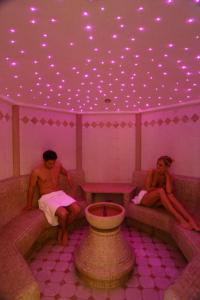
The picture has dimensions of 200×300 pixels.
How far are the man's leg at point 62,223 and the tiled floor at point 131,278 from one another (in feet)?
0.37

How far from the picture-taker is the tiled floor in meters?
2.08

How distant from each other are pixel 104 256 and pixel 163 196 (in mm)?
1399

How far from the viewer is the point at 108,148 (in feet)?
15.3

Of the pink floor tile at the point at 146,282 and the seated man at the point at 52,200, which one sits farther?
the seated man at the point at 52,200

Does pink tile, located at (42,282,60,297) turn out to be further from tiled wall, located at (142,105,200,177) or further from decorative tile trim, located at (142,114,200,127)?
decorative tile trim, located at (142,114,200,127)

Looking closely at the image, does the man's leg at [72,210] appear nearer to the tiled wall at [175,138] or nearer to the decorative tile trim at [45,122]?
the decorative tile trim at [45,122]

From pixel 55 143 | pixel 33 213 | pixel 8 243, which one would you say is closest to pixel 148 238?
pixel 33 213

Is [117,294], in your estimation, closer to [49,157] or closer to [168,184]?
[168,184]

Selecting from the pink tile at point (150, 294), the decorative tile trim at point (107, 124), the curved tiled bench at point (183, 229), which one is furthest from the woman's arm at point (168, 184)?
the decorative tile trim at point (107, 124)

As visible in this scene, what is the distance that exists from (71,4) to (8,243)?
96.1 inches

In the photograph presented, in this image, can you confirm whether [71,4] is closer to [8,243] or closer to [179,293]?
[179,293]

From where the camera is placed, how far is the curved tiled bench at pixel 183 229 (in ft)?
4.89

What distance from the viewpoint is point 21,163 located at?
12.3 feet

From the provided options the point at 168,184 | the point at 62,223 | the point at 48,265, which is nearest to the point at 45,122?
the point at 62,223
